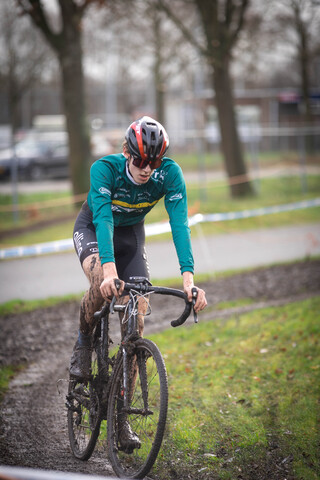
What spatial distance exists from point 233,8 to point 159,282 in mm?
11960

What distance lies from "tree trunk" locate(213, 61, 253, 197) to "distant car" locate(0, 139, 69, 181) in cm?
997

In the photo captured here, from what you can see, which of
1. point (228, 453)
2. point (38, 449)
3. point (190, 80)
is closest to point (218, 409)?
point (228, 453)

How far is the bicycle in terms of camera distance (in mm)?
3400

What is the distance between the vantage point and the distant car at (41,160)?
1054 inches

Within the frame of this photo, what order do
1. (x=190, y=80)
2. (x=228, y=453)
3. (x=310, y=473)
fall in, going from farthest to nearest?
(x=190, y=80) → (x=228, y=453) → (x=310, y=473)

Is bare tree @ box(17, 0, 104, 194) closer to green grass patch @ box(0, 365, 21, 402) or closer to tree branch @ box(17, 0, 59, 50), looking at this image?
tree branch @ box(17, 0, 59, 50)

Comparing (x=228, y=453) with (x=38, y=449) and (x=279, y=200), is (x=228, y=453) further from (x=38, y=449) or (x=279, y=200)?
(x=279, y=200)

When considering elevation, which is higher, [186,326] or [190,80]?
[190,80]

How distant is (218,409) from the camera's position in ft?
15.6

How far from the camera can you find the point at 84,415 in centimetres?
415

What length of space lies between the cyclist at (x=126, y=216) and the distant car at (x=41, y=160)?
2324cm

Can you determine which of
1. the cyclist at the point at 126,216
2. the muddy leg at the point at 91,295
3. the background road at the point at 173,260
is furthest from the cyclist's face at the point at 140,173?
the background road at the point at 173,260

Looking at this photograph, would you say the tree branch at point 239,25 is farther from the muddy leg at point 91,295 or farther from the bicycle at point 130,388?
the bicycle at point 130,388

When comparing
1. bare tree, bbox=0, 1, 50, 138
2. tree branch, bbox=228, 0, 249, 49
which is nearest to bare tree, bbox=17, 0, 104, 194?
tree branch, bbox=228, 0, 249, 49
